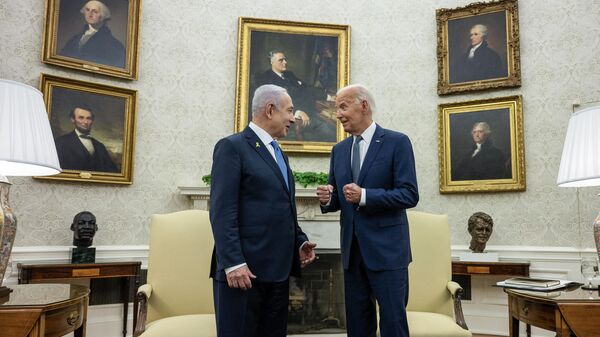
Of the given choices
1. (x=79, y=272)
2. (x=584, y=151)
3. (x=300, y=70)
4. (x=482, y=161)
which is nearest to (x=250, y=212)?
(x=584, y=151)

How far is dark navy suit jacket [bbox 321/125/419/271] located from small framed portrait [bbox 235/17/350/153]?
9.26 ft

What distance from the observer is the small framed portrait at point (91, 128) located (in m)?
4.59

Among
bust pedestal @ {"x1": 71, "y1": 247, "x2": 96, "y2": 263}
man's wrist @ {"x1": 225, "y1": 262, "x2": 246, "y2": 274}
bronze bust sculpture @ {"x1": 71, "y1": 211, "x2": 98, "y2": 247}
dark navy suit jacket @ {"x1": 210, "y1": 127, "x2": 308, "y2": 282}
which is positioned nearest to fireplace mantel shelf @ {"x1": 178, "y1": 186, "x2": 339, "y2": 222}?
bronze bust sculpture @ {"x1": 71, "y1": 211, "x2": 98, "y2": 247}

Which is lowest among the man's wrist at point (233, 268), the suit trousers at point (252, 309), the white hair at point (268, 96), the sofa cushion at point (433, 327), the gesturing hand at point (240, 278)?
the sofa cushion at point (433, 327)

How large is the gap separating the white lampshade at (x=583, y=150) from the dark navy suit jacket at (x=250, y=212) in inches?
67.4

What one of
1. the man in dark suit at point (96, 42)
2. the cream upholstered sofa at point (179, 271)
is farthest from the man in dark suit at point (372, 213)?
the man in dark suit at point (96, 42)

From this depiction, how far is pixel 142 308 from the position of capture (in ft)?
8.87

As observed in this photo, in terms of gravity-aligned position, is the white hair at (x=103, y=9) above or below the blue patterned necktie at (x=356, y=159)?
above

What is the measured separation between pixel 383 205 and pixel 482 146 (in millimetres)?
3310

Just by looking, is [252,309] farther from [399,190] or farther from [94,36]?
[94,36]

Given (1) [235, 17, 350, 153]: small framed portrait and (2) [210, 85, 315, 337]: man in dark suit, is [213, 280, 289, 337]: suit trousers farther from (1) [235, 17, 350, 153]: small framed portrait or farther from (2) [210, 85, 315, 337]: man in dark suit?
(1) [235, 17, 350, 153]: small framed portrait

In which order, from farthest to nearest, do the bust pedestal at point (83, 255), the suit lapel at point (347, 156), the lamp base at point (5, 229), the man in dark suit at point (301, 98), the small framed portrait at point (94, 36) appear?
1. the man in dark suit at point (301, 98)
2. the small framed portrait at point (94, 36)
3. the bust pedestal at point (83, 255)
4. the suit lapel at point (347, 156)
5. the lamp base at point (5, 229)

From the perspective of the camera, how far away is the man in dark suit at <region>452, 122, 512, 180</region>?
507cm

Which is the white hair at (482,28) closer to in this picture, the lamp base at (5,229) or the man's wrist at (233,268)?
the man's wrist at (233,268)
